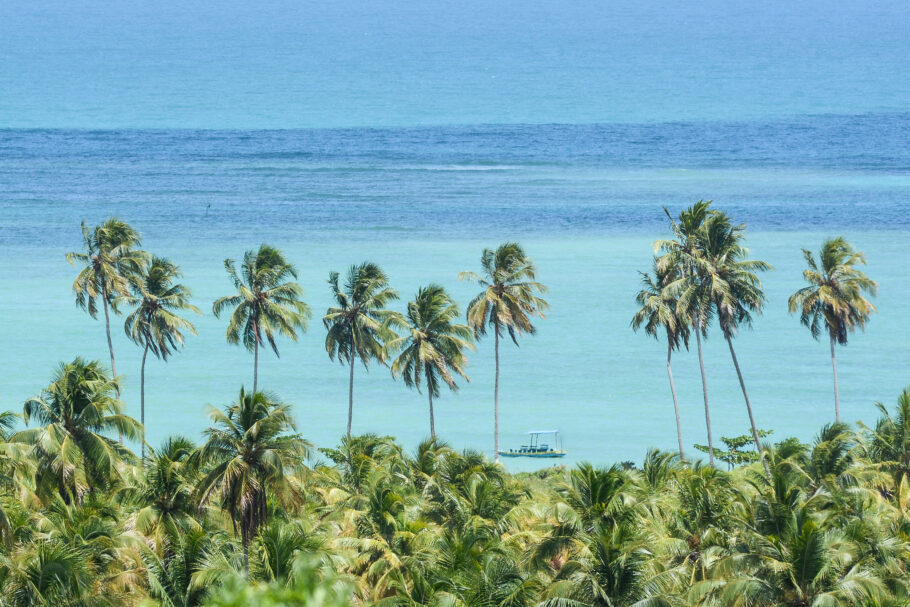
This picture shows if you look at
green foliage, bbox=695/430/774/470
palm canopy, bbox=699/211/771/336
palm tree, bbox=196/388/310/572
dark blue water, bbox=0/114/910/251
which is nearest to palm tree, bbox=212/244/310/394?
palm canopy, bbox=699/211/771/336

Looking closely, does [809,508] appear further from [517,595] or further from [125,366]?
[125,366]

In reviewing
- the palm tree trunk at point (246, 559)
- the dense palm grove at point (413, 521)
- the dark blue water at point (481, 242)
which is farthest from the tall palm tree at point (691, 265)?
the palm tree trunk at point (246, 559)

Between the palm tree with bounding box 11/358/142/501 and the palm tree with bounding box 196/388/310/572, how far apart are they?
5224 mm

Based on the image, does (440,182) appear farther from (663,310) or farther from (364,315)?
(663,310)

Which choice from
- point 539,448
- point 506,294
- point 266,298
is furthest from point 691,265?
point 266,298

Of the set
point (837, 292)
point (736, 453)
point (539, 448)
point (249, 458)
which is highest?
point (837, 292)

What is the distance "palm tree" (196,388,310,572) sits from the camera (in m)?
33.1

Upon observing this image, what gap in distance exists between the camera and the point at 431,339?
57594mm

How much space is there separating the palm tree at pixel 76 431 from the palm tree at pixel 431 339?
20.5m

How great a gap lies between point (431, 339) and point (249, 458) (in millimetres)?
24632

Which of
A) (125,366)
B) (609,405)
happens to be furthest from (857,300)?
(125,366)

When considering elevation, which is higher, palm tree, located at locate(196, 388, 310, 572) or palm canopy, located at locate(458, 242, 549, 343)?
palm canopy, located at locate(458, 242, 549, 343)

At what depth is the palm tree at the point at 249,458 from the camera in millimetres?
33125

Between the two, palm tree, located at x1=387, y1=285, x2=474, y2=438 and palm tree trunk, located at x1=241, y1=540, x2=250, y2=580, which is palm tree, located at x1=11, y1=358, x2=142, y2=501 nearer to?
palm tree trunk, located at x1=241, y1=540, x2=250, y2=580
